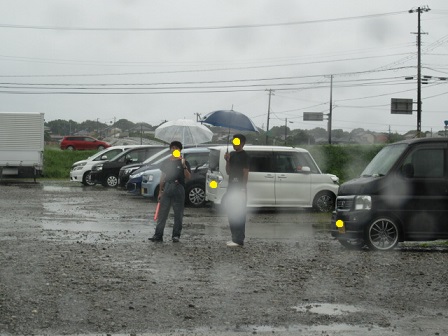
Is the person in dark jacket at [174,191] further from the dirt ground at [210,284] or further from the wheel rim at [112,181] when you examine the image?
the wheel rim at [112,181]

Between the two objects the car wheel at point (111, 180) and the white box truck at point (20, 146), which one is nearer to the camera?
the car wheel at point (111, 180)

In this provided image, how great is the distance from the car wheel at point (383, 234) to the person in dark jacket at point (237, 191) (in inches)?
84.9

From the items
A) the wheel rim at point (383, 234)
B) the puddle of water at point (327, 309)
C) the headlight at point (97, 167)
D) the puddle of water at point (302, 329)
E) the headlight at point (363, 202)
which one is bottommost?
the puddle of water at point (302, 329)

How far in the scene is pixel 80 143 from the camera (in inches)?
2613

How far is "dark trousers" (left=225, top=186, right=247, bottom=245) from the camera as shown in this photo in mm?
14203

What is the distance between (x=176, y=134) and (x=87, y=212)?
792 cm

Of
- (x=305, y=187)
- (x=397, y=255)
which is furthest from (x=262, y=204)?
(x=397, y=255)

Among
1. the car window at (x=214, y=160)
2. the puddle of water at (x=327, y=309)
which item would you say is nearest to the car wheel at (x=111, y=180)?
the car window at (x=214, y=160)

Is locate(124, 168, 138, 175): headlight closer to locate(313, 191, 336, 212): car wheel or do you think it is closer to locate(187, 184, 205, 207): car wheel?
locate(187, 184, 205, 207): car wheel

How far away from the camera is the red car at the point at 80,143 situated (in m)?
66.2

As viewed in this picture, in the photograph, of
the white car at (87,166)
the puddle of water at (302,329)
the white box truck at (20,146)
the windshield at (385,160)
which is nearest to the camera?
the puddle of water at (302,329)

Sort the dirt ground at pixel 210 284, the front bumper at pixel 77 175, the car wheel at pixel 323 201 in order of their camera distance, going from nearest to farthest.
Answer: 1. the dirt ground at pixel 210 284
2. the car wheel at pixel 323 201
3. the front bumper at pixel 77 175

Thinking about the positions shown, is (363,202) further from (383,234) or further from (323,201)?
(323,201)

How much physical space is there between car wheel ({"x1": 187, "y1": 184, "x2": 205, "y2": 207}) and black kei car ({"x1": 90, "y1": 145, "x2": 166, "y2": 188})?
8.40m
